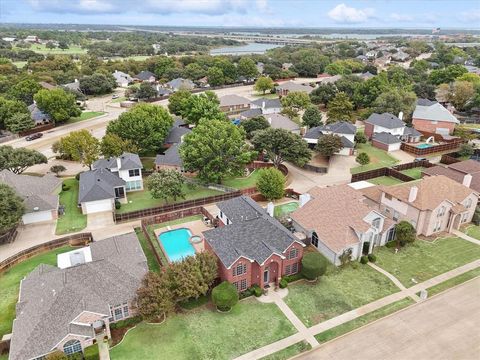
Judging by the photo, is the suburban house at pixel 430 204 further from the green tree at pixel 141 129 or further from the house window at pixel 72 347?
the green tree at pixel 141 129

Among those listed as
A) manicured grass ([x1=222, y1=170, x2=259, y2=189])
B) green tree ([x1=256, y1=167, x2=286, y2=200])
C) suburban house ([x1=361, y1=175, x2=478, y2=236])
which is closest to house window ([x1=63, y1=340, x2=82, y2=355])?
green tree ([x1=256, y1=167, x2=286, y2=200])

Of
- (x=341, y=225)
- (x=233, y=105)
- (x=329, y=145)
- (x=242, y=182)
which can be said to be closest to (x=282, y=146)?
(x=242, y=182)

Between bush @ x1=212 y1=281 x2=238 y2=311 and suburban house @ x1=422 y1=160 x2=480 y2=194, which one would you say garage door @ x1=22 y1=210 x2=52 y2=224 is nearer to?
bush @ x1=212 y1=281 x2=238 y2=311

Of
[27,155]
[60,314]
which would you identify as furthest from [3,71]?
[60,314]

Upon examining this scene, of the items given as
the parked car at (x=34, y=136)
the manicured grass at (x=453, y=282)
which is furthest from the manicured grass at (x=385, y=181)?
the parked car at (x=34, y=136)

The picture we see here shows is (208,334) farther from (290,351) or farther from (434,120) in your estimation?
(434,120)

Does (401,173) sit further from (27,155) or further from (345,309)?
(27,155)
